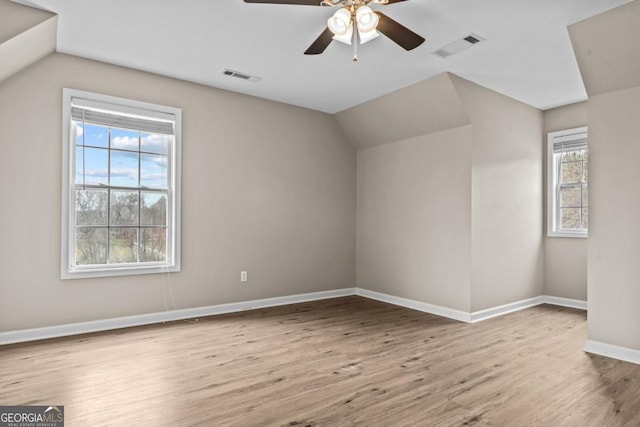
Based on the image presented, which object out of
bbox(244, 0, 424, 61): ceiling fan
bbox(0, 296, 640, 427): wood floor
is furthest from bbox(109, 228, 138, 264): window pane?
bbox(244, 0, 424, 61): ceiling fan

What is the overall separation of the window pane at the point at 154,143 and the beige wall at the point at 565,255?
5.10 meters

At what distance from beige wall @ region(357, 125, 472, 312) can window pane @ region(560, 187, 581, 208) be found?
6.28 ft

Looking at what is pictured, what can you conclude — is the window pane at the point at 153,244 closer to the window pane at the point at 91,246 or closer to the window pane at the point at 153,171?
the window pane at the point at 91,246

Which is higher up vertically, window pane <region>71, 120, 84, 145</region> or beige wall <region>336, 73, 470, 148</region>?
beige wall <region>336, 73, 470, 148</region>

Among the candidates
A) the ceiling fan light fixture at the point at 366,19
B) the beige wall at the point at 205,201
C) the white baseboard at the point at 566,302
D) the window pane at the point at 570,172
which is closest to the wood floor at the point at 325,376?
the beige wall at the point at 205,201

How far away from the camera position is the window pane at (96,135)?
13.1ft

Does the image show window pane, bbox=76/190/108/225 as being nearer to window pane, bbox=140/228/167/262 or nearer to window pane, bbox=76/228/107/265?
window pane, bbox=76/228/107/265

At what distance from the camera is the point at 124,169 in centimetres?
421

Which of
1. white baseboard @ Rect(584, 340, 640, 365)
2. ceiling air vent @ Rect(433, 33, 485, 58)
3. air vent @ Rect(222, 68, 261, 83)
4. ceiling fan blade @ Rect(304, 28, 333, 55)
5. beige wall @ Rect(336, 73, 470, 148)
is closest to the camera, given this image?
ceiling fan blade @ Rect(304, 28, 333, 55)

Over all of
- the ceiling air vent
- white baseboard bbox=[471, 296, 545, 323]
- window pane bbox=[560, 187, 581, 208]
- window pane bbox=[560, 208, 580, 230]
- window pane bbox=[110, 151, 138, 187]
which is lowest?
white baseboard bbox=[471, 296, 545, 323]

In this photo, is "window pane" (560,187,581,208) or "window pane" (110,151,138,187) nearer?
"window pane" (110,151,138,187)

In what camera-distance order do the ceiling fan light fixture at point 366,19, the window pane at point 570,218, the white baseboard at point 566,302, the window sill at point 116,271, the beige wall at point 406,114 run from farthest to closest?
the window pane at point 570,218 < the white baseboard at point 566,302 < the beige wall at point 406,114 < the window sill at point 116,271 < the ceiling fan light fixture at point 366,19

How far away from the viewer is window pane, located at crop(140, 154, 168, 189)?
432 cm

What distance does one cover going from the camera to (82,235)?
3.95 metres
